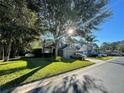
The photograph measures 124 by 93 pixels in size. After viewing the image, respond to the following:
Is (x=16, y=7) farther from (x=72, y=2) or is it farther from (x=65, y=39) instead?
(x=65, y=39)

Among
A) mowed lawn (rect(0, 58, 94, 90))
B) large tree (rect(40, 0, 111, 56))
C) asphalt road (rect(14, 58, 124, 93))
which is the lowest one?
asphalt road (rect(14, 58, 124, 93))

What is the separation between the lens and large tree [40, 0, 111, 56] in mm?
20609

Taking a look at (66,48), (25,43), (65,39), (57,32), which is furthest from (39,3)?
(66,48)

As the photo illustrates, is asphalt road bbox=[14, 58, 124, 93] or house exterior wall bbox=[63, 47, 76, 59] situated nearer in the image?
asphalt road bbox=[14, 58, 124, 93]

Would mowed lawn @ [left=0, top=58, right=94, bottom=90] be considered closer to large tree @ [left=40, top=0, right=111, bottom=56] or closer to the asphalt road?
the asphalt road

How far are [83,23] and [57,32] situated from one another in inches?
163

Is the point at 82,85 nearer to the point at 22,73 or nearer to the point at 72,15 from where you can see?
the point at 22,73

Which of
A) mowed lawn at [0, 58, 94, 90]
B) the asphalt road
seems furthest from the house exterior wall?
the asphalt road

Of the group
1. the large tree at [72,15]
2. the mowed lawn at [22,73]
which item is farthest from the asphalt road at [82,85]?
the large tree at [72,15]

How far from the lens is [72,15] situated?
20.6 m

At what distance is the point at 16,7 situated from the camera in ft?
36.8

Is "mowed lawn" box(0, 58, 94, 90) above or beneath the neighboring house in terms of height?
beneath

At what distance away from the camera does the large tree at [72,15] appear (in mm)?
20609

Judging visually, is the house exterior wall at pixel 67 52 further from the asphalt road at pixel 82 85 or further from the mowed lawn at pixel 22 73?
the asphalt road at pixel 82 85
